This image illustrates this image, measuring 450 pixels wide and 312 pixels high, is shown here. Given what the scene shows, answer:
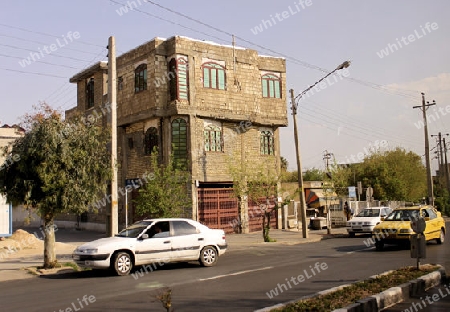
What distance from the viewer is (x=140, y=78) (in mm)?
28297

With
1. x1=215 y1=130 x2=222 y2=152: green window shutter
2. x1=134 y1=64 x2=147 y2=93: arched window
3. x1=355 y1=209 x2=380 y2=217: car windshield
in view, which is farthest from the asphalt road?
x1=134 y1=64 x2=147 y2=93: arched window

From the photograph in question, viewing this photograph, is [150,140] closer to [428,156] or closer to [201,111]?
[201,111]

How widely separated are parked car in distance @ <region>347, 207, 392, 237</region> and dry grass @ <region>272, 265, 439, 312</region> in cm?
1484

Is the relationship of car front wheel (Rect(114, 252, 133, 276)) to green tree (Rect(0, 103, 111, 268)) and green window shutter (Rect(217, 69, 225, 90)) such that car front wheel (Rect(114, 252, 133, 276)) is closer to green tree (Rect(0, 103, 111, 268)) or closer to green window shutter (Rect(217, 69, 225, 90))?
green tree (Rect(0, 103, 111, 268))

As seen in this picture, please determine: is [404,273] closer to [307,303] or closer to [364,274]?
[364,274]

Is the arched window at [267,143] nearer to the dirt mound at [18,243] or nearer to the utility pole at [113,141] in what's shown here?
the dirt mound at [18,243]

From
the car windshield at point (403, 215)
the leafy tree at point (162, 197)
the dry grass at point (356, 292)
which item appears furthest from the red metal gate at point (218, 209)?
the dry grass at point (356, 292)

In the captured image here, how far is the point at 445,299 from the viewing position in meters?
9.24

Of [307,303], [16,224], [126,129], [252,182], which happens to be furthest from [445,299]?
[16,224]

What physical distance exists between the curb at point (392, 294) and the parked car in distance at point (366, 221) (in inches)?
605

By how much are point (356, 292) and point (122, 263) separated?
7.16m

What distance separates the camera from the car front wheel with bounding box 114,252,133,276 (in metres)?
13.6

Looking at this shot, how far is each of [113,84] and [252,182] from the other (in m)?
9.23

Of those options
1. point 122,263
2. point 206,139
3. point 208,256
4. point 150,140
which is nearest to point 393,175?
point 206,139
